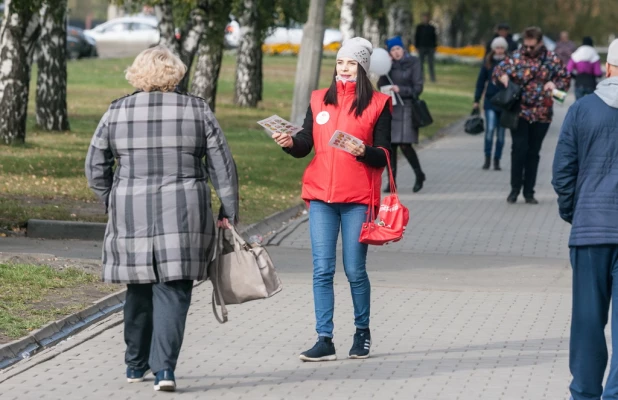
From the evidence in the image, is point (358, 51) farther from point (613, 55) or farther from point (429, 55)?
point (429, 55)

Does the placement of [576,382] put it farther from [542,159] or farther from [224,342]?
[542,159]

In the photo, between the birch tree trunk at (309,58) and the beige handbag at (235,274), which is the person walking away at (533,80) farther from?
the beige handbag at (235,274)

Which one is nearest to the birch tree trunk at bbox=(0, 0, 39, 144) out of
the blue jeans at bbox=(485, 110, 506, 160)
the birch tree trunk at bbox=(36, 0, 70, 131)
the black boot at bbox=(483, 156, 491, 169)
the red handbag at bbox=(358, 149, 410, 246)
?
the birch tree trunk at bbox=(36, 0, 70, 131)

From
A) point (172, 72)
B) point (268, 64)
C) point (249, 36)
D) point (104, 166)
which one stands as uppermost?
point (172, 72)

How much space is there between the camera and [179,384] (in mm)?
6457

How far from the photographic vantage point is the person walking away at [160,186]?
6.02 m

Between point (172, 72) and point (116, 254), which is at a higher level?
point (172, 72)

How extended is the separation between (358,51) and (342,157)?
57 cm

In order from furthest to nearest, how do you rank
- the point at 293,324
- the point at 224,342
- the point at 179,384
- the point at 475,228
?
the point at 475,228
the point at 293,324
the point at 224,342
the point at 179,384

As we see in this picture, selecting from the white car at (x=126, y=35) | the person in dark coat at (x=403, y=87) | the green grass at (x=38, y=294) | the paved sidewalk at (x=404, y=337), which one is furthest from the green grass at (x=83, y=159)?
the white car at (x=126, y=35)

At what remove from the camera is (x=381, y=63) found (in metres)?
14.8

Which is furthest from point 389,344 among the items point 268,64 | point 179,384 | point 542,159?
point 268,64

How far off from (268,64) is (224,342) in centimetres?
3808

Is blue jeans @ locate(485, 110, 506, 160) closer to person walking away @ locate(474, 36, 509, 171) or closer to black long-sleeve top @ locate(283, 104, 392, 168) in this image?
person walking away @ locate(474, 36, 509, 171)
